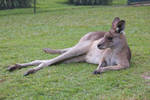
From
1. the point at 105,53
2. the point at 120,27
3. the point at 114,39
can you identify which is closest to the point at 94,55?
the point at 105,53

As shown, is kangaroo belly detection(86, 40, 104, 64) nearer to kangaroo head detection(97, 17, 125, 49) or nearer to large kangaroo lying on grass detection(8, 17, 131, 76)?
large kangaroo lying on grass detection(8, 17, 131, 76)

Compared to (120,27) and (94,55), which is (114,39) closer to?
(120,27)

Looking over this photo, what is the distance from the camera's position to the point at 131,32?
429 inches

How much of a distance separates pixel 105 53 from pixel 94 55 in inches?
15.8

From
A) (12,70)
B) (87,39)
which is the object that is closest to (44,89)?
(12,70)

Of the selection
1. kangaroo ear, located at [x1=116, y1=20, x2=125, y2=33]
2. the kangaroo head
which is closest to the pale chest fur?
the kangaroo head

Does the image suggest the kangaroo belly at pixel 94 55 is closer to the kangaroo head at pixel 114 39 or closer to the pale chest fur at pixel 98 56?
the pale chest fur at pixel 98 56

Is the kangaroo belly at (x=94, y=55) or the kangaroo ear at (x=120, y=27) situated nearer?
the kangaroo ear at (x=120, y=27)

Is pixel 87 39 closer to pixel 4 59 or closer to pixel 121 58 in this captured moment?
pixel 121 58

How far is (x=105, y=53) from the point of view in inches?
217

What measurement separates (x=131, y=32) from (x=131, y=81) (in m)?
6.69

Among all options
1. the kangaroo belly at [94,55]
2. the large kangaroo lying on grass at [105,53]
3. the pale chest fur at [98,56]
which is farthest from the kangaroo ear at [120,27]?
the kangaroo belly at [94,55]

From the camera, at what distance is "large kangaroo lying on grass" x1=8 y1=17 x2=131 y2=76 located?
527cm

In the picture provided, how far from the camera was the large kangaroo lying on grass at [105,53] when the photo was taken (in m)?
5.27
